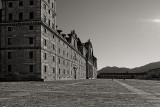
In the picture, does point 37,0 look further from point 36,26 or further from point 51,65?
point 51,65

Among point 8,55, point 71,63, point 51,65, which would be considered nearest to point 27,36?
point 8,55

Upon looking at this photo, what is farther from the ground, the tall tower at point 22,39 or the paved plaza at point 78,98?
the tall tower at point 22,39

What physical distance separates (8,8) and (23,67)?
11.3m

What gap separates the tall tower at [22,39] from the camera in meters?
36.0

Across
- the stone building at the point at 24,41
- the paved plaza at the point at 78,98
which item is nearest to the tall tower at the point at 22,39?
the stone building at the point at 24,41

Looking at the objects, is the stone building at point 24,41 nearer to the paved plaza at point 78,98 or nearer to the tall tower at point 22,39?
the tall tower at point 22,39

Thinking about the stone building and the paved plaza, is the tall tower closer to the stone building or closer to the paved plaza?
the stone building

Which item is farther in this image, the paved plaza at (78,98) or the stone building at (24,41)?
the stone building at (24,41)

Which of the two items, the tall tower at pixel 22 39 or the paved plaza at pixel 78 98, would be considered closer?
the paved plaza at pixel 78 98

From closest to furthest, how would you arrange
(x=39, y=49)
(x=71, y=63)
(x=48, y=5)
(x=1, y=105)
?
(x=1, y=105), (x=39, y=49), (x=48, y=5), (x=71, y=63)

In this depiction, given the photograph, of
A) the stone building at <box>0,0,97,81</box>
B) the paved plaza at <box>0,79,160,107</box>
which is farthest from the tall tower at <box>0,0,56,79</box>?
the paved plaza at <box>0,79,160,107</box>

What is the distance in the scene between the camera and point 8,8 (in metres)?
38.1

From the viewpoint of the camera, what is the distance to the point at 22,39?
121ft

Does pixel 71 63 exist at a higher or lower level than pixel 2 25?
lower
